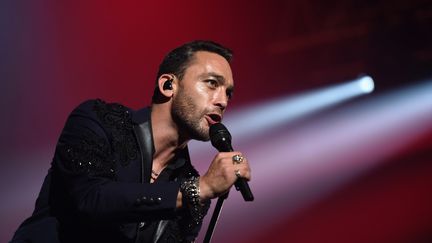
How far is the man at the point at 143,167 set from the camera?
61.8 inches

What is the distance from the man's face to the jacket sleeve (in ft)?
1.17

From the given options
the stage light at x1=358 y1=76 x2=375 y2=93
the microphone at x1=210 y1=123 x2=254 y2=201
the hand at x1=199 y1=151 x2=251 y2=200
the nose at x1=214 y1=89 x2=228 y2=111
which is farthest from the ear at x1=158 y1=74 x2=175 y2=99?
the stage light at x1=358 y1=76 x2=375 y2=93

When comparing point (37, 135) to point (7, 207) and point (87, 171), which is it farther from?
point (87, 171)

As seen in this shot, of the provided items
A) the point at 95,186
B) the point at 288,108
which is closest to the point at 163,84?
the point at 95,186

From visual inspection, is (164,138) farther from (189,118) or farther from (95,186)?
(95,186)

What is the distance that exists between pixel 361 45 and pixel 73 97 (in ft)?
8.81

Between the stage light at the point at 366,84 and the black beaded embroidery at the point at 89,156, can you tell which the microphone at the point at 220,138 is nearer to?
the black beaded embroidery at the point at 89,156

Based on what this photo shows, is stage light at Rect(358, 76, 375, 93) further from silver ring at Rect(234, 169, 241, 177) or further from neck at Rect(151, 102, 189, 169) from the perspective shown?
silver ring at Rect(234, 169, 241, 177)

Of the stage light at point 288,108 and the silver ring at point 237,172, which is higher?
the stage light at point 288,108

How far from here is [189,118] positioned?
2.09 metres

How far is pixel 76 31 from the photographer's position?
354 centimetres

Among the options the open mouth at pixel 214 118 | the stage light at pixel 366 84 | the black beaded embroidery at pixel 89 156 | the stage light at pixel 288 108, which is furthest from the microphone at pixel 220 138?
the stage light at pixel 366 84

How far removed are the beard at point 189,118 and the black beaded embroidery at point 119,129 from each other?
0.21 m

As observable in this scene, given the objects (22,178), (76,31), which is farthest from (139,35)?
(22,178)
